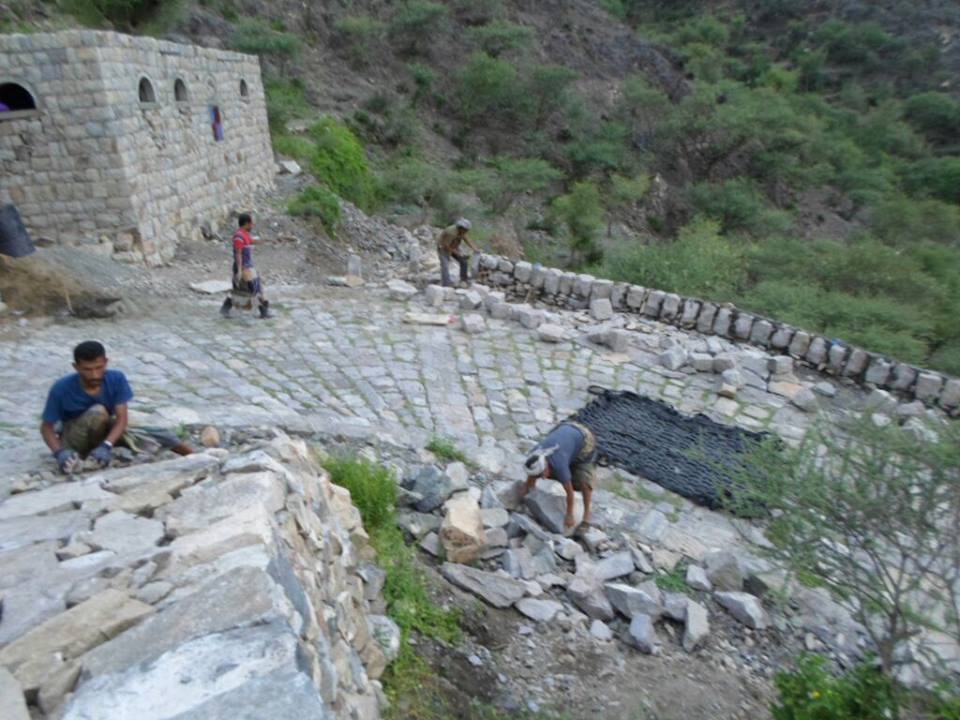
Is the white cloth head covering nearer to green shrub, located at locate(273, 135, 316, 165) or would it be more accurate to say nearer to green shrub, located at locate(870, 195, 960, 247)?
green shrub, located at locate(273, 135, 316, 165)

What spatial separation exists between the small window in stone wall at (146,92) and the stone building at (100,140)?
0.6 inches

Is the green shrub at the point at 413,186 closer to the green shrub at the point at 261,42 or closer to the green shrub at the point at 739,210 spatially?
the green shrub at the point at 261,42

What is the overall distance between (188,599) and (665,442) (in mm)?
5290

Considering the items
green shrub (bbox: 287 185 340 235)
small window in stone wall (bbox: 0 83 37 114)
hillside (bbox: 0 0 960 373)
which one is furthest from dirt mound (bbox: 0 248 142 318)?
hillside (bbox: 0 0 960 373)

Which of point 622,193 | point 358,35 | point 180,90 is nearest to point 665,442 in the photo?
point 180,90

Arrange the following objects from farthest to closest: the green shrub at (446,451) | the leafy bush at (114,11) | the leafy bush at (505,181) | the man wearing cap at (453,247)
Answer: the leafy bush at (505,181), the leafy bush at (114,11), the man wearing cap at (453,247), the green shrub at (446,451)

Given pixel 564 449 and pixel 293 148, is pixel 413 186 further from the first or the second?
pixel 564 449

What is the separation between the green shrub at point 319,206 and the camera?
43.4 ft

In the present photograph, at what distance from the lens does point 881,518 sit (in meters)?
3.93

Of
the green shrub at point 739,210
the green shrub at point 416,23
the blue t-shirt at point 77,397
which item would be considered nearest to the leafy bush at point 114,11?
the blue t-shirt at point 77,397

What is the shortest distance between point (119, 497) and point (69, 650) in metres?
1.15

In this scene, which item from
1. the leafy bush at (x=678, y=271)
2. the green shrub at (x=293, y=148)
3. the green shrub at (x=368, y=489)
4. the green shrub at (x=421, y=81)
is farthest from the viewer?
the green shrub at (x=421, y=81)

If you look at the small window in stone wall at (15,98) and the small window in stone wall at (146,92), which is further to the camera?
the small window in stone wall at (146,92)

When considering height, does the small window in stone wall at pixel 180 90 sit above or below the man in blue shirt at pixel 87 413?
above
